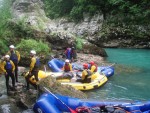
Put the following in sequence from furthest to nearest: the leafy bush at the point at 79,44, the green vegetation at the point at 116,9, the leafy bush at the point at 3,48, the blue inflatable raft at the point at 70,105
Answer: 1. the green vegetation at the point at 116,9
2. the leafy bush at the point at 79,44
3. the leafy bush at the point at 3,48
4. the blue inflatable raft at the point at 70,105

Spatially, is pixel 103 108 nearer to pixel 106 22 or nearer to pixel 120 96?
pixel 120 96

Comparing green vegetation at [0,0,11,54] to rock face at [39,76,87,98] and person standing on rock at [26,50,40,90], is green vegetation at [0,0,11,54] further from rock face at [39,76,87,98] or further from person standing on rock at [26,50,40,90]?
rock face at [39,76,87,98]

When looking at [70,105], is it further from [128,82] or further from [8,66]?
[128,82]

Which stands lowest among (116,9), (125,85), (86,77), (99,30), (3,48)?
(125,85)

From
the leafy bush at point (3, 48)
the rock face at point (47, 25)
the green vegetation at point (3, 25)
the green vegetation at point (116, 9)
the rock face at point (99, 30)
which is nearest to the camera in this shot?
the leafy bush at point (3, 48)

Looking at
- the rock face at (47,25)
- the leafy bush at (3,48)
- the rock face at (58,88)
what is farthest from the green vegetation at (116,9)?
the rock face at (58,88)

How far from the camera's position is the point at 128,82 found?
14297mm

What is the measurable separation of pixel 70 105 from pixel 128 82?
563cm

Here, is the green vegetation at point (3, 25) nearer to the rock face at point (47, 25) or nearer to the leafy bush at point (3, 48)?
the leafy bush at point (3, 48)

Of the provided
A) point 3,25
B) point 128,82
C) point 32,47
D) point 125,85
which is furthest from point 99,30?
point 125,85

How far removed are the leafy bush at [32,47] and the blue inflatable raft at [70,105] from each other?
738 cm

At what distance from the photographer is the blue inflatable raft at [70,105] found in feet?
29.1

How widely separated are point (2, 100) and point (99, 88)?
4429 mm

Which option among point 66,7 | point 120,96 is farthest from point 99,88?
point 66,7
